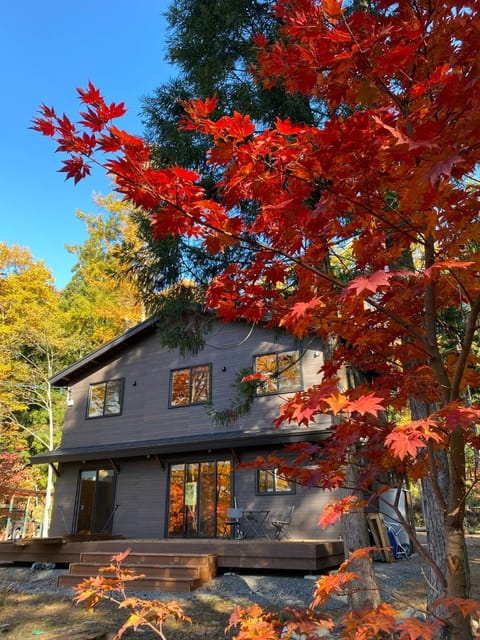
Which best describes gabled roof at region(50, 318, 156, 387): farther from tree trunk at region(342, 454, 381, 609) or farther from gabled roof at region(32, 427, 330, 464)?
tree trunk at region(342, 454, 381, 609)

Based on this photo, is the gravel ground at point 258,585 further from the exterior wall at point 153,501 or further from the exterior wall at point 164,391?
the exterior wall at point 164,391

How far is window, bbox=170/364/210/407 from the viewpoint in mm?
12271

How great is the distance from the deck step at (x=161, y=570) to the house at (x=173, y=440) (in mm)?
2421

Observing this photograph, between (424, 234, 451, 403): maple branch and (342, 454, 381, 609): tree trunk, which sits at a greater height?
(424, 234, 451, 403): maple branch

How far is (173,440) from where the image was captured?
11.7 m

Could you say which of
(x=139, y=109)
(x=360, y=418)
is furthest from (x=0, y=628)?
(x=139, y=109)

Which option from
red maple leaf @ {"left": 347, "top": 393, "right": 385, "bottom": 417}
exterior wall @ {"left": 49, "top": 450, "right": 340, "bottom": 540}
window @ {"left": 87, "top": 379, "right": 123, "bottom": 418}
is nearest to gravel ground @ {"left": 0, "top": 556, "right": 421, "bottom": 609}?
exterior wall @ {"left": 49, "top": 450, "right": 340, "bottom": 540}

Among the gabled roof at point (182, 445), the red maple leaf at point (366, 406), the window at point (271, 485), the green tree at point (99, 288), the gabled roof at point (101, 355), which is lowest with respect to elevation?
the window at point (271, 485)

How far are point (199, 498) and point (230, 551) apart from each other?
3027 millimetres

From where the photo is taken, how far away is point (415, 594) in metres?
6.35

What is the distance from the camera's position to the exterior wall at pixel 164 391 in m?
11.2

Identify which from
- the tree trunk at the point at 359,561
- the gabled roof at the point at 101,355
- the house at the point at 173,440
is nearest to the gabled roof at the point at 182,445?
the house at the point at 173,440

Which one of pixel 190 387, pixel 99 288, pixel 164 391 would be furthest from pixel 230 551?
pixel 99 288

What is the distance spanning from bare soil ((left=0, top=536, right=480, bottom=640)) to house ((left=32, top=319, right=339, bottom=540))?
3.07 meters
